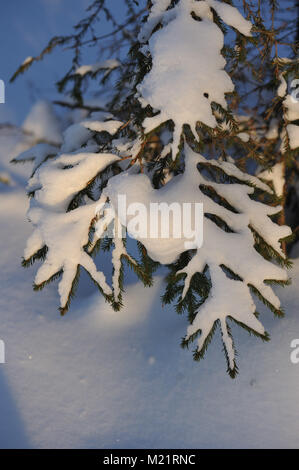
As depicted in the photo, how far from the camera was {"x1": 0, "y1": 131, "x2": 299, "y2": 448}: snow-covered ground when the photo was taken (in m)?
Answer: 2.17

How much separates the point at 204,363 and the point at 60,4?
220 inches

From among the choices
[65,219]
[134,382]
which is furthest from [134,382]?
[65,219]

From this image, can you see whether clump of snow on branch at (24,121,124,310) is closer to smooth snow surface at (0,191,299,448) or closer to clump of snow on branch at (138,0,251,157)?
clump of snow on branch at (138,0,251,157)

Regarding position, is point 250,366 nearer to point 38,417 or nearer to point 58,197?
point 38,417

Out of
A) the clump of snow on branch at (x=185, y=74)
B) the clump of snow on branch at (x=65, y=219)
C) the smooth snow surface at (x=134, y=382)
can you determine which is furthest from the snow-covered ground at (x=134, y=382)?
the clump of snow on branch at (x=185, y=74)

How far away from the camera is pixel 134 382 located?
249 cm

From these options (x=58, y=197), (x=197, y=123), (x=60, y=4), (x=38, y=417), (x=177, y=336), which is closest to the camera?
(x=197, y=123)

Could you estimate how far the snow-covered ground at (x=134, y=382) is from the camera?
7.12ft

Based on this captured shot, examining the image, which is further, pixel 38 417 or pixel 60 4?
pixel 60 4

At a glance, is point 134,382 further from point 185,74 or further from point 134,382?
point 185,74

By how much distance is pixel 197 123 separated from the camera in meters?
1.68

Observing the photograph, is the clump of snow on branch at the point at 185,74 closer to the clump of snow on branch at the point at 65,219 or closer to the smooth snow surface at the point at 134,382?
the clump of snow on branch at the point at 65,219

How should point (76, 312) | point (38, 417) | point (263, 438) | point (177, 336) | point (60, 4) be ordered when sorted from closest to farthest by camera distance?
point (263, 438), point (38, 417), point (177, 336), point (76, 312), point (60, 4)
